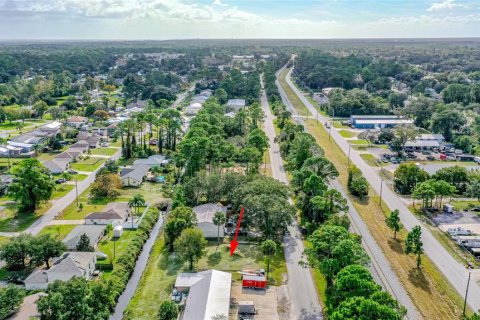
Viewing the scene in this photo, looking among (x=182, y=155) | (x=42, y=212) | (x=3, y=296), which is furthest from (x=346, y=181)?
(x=3, y=296)

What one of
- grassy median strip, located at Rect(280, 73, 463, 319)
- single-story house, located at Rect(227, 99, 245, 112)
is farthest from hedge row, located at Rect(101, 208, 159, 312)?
single-story house, located at Rect(227, 99, 245, 112)

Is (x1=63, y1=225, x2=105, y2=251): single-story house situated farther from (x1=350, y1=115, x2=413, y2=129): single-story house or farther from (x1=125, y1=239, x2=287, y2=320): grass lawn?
(x1=350, y1=115, x2=413, y2=129): single-story house

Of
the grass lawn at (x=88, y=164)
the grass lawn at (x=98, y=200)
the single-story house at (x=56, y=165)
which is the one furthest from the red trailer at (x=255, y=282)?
the single-story house at (x=56, y=165)

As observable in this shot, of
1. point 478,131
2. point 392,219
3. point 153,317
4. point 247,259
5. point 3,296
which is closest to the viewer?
point 3,296

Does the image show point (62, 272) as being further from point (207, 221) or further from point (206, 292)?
point (207, 221)

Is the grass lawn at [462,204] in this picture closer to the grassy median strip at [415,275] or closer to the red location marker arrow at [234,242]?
the grassy median strip at [415,275]

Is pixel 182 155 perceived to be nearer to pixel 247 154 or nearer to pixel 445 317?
pixel 247 154

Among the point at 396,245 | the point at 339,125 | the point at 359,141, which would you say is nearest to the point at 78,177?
the point at 396,245
